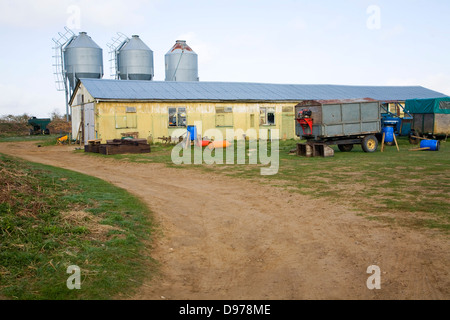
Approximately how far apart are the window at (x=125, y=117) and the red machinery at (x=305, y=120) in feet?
43.0

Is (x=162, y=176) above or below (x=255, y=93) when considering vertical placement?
below

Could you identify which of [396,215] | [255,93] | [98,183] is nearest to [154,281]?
[396,215]

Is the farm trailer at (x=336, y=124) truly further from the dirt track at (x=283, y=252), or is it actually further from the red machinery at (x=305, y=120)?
the dirt track at (x=283, y=252)

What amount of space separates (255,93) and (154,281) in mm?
30876

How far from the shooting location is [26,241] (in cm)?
694

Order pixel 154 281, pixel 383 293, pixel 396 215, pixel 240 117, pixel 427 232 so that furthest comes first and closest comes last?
pixel 240 117
pixel 396 215
pixel 427 232
pixel 154 281
pixel 383 293

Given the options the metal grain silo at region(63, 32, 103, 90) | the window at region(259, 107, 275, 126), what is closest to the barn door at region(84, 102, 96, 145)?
the metal grain silo at region(63, 32, 103, 90)

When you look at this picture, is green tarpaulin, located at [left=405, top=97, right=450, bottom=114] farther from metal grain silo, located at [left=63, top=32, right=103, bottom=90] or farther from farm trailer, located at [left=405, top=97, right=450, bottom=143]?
metal grain silo, located at [left=63, top=32, right=103, bottom=90]

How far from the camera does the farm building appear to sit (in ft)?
97.6

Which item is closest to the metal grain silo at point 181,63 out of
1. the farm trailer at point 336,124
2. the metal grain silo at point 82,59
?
the metal grain silo at point 82,59

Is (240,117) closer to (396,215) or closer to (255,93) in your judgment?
(255,93)

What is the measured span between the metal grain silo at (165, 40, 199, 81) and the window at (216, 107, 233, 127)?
10973 millimetres

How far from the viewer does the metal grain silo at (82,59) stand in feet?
134

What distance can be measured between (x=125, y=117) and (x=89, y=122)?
281 centimetres
